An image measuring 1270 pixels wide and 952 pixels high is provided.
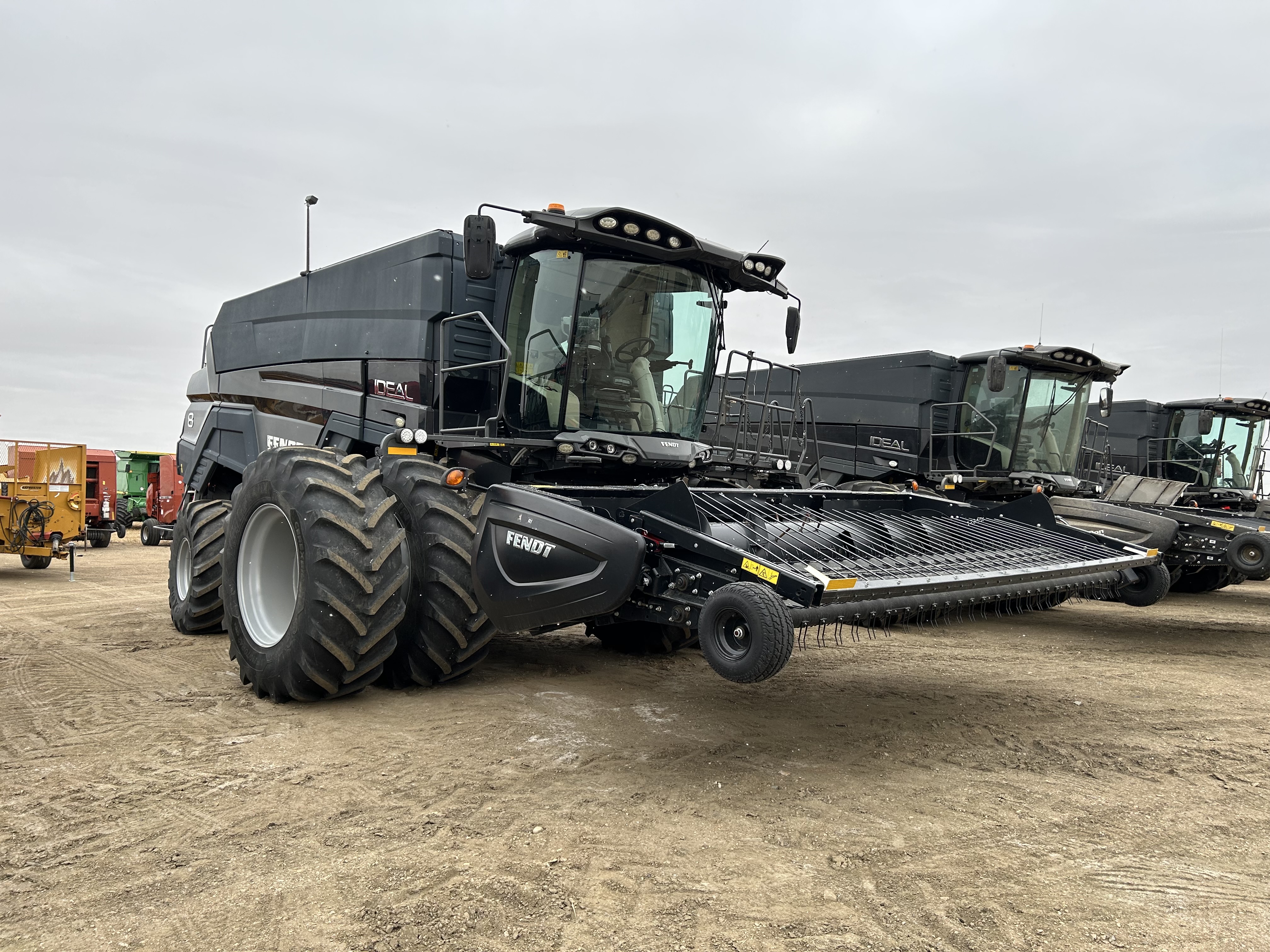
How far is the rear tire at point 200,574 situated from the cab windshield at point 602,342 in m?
2.97

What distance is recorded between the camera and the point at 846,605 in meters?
3.52

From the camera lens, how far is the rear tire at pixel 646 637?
255 inches

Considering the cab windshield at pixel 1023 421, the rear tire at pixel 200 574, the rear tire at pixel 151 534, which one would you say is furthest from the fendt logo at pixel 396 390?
the rear tire at pixel 151 534

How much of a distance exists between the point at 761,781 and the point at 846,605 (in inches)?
33.3

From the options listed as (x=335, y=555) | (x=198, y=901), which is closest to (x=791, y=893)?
(x=198, y=901)

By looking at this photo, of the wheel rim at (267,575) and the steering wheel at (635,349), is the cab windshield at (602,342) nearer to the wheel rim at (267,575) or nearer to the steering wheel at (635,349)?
the steering wheel at (635,349)

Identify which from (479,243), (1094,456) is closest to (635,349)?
(479,243)

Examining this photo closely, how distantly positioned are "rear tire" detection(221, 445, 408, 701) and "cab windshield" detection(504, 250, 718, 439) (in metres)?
1.06

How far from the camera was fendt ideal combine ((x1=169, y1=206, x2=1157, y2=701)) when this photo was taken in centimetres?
381

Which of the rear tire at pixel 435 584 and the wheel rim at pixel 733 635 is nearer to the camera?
the wheel rim at pixel 733 635

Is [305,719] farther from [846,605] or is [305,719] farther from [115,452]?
[115,452]

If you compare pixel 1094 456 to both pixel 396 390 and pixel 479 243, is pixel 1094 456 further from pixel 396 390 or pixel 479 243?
pixel 479 243

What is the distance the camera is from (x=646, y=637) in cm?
654

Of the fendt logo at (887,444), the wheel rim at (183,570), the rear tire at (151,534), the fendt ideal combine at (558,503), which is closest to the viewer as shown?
the fendt ideal combine at (558,503)
